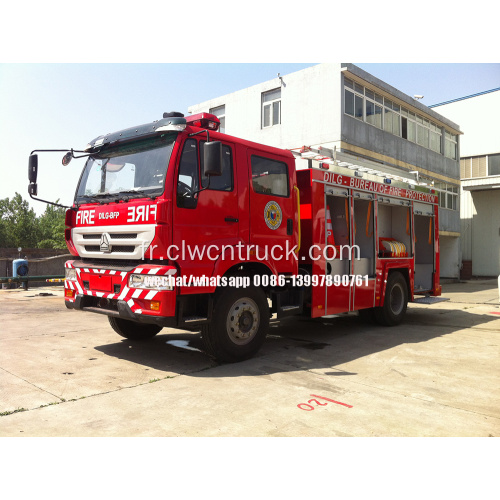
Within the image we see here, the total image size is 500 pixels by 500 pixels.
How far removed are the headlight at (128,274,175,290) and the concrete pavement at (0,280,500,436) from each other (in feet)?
3.44

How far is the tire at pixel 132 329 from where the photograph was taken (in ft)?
22.5

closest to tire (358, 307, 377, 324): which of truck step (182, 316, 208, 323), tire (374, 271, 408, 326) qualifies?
tire (374, 271, 408, 326)

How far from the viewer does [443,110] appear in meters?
29.9

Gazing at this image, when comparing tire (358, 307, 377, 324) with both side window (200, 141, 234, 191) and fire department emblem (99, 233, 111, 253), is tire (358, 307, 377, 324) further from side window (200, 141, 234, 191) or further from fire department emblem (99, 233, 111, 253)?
fire department emblem (99, 233, 111, 253)

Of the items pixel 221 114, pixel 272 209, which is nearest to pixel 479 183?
pixel 221 114

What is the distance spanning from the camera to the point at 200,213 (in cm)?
532

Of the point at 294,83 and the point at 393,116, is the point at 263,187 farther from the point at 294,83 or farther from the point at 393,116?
the point at 393,116

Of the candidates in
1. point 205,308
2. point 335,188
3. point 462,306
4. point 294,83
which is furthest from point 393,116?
point 205,308

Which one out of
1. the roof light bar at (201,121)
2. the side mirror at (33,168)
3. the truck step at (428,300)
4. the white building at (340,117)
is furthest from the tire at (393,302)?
the side mirror at (33,168)

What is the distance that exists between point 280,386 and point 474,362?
3.05 metres

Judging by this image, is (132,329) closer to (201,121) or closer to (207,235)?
(207,235)

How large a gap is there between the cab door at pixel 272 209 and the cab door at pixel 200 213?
1.29 feet

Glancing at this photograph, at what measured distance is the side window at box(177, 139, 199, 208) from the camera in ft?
17.0

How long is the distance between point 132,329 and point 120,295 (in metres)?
1.79
